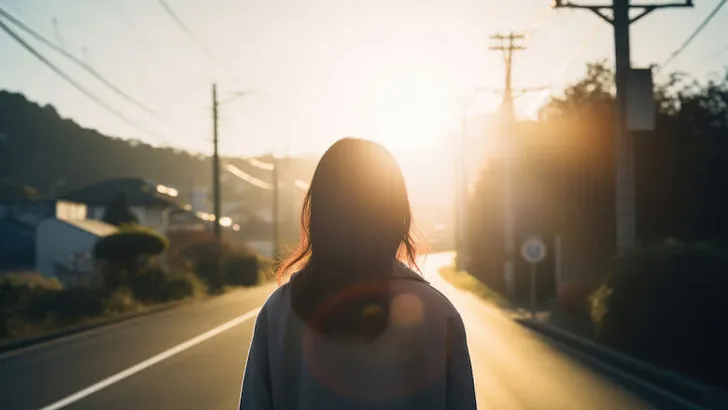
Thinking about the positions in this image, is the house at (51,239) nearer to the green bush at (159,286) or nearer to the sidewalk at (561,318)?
the green bush at (159,286)

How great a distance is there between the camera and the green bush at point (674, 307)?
12906 millimetres

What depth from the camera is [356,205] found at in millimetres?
2562

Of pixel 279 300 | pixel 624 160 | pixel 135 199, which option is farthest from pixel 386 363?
pixel 135 199

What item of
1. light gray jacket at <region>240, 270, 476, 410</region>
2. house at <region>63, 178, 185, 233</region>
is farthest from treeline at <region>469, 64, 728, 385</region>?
house at <region>63, 178, 185, 233</region>

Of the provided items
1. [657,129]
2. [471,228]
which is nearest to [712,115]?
[657,129]

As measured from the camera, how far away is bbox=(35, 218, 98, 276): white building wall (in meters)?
51.8

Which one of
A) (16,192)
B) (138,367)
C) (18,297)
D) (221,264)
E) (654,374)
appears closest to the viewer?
(654,374)

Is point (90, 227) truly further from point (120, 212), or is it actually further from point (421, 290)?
point (421, 290)

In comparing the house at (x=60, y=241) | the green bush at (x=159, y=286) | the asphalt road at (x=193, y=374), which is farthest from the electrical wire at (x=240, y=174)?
the asphalt road at (x=193, y=374)

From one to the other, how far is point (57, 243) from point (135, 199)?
19004 millimetres

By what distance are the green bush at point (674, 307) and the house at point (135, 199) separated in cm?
6029

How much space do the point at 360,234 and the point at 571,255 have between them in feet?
101

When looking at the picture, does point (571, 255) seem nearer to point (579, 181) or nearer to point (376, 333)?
point (579, 181)

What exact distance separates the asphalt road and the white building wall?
33485 mm
